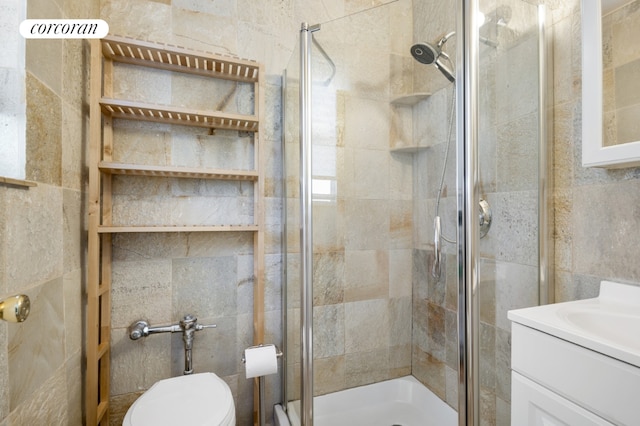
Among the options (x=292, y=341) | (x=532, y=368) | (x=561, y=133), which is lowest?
(x=292, y=341)

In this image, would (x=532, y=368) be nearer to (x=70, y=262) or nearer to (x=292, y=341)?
(x=292, y=341)

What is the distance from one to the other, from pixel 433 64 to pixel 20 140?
1166 millimetres

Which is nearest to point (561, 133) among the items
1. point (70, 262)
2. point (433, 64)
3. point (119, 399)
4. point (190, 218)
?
point (433, 64)

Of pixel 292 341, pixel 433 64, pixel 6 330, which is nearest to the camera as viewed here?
pixel 6 330

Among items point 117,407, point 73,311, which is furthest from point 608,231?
point 117,407

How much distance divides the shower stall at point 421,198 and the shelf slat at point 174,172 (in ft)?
0.89

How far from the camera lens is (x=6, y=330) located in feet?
2.21

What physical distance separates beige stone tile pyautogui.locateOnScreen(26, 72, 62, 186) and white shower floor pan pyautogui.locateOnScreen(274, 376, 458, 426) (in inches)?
44.6

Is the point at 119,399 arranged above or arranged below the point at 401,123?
below

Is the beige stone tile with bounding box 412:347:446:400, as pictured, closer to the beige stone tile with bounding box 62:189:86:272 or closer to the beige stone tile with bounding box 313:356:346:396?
the beige stone tile with bounding box 313:356:346:396

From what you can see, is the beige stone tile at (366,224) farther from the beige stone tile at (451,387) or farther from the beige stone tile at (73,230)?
the beige stone tile at (73,230)

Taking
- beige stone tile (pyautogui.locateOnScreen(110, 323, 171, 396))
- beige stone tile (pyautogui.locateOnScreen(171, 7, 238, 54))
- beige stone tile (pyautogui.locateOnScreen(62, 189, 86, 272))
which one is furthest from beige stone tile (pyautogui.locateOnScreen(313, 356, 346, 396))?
beige stone tile (pyautogui.locateOnScreen(171, 7, 238, 54))

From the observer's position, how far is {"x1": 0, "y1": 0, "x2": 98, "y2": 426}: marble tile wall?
2.34 feet

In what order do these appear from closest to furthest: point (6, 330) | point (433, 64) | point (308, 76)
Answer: point (6, 330), point (433, 64), point (308, 76)
